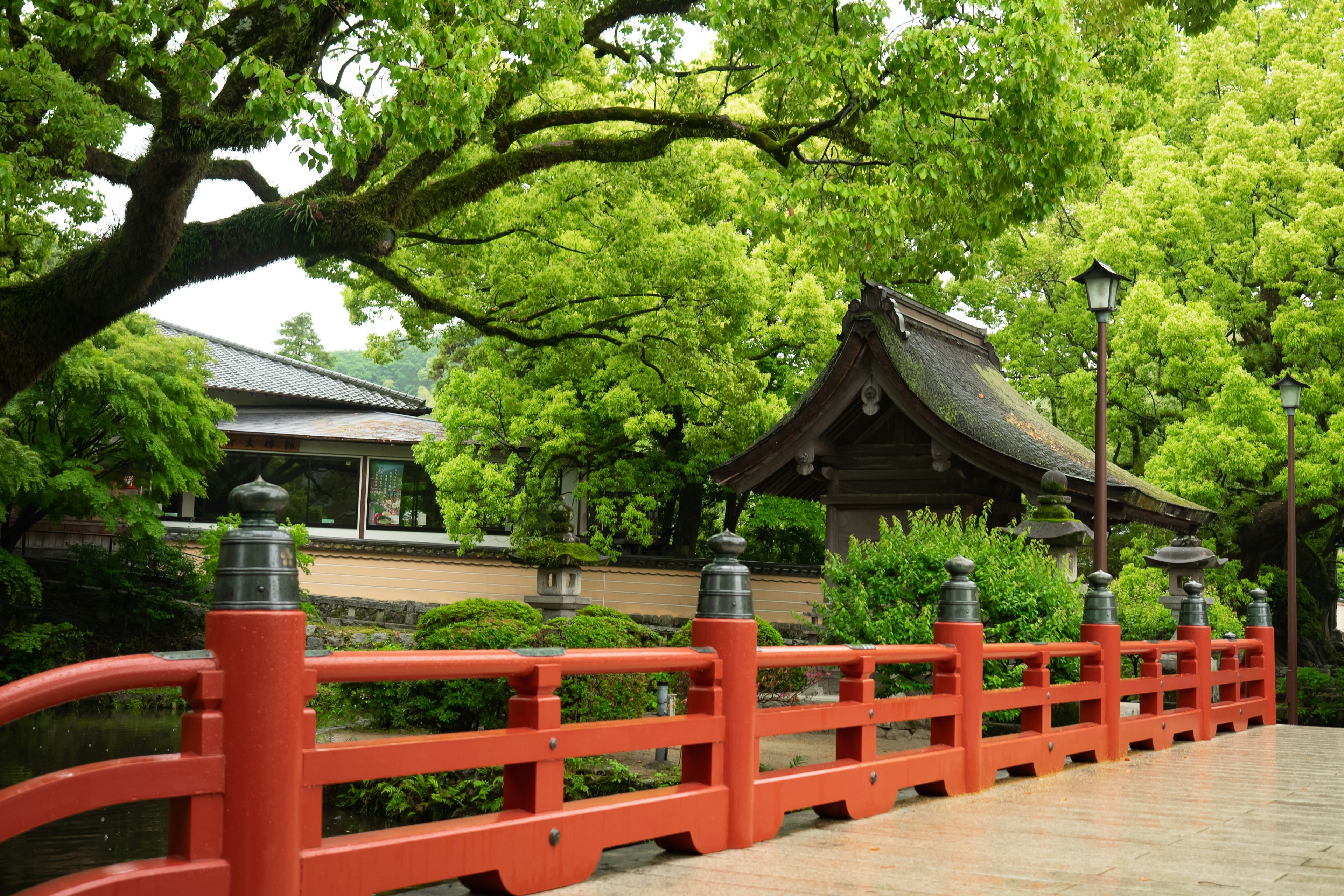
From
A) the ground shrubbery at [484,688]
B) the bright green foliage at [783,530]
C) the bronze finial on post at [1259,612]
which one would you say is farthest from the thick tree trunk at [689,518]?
the bronze finial on post at [1259,612]

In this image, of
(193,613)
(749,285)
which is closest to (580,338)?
(749,285)

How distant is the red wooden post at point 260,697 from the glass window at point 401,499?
87.6ft

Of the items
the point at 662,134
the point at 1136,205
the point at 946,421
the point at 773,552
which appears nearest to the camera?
the point at 662,134

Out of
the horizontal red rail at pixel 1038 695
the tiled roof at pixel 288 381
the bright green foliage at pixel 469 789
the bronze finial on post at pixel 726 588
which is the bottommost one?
the bright green foliage at pixel 469 789

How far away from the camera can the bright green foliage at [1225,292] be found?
62.8 feet

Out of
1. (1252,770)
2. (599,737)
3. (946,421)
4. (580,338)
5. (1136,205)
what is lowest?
(1252,770)

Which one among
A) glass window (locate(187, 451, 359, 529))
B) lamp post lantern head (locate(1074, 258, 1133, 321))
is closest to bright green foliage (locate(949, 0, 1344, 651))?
lamp post lantern head (locate(1074, 258, 1133, 321))

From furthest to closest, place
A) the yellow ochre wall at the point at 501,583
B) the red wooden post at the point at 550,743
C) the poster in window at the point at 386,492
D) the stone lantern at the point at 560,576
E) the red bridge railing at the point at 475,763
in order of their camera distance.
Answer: the poster in window at the point at 386,492 < the yellow ochre wall at the point at 501,583 < the stone lantern at the point at 560,576 < the red wooden post at the point at 550,743 < the red bridge railing at the point at 475,763

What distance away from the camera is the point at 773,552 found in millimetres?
27234

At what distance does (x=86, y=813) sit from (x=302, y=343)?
45.5 m

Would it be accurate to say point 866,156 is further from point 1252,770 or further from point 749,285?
point 1252,770

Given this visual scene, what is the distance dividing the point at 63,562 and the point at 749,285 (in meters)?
14.7

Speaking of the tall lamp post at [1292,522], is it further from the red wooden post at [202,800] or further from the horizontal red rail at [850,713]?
the red wooden post at [202,800]

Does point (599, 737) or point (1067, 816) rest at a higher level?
point (599, 737)
